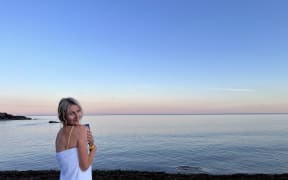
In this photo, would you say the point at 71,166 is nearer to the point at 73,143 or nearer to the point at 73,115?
the point at 73,143

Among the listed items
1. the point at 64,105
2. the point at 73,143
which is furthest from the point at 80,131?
the point at 64,105

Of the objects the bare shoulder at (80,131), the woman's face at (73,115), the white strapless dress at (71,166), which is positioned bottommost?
the white strapless dress at (71,166)

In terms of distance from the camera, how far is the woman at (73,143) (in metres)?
3.39

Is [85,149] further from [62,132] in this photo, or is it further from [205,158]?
[205,158]

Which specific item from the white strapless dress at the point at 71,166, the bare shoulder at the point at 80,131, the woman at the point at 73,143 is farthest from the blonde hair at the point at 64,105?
the white strapless dress at the point at 71,166

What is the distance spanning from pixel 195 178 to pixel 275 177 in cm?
479

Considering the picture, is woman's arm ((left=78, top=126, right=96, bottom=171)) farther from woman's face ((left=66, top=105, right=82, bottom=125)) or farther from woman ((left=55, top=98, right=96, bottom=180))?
woman's face ((left=66, top=105, right=82, bottom=125))

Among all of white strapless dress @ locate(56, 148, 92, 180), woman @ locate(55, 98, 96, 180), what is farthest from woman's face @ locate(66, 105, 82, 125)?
white strapless dress @ locate(56, 148, 92, 180)

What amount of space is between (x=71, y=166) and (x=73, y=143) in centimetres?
39

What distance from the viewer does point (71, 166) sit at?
11.7ft

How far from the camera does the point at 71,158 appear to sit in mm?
3488

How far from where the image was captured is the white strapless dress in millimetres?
3461

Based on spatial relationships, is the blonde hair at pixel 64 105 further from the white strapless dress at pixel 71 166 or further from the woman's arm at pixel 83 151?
the white strapless dress at pixel 71 166

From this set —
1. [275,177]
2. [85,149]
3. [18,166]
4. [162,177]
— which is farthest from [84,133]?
[18,166]
